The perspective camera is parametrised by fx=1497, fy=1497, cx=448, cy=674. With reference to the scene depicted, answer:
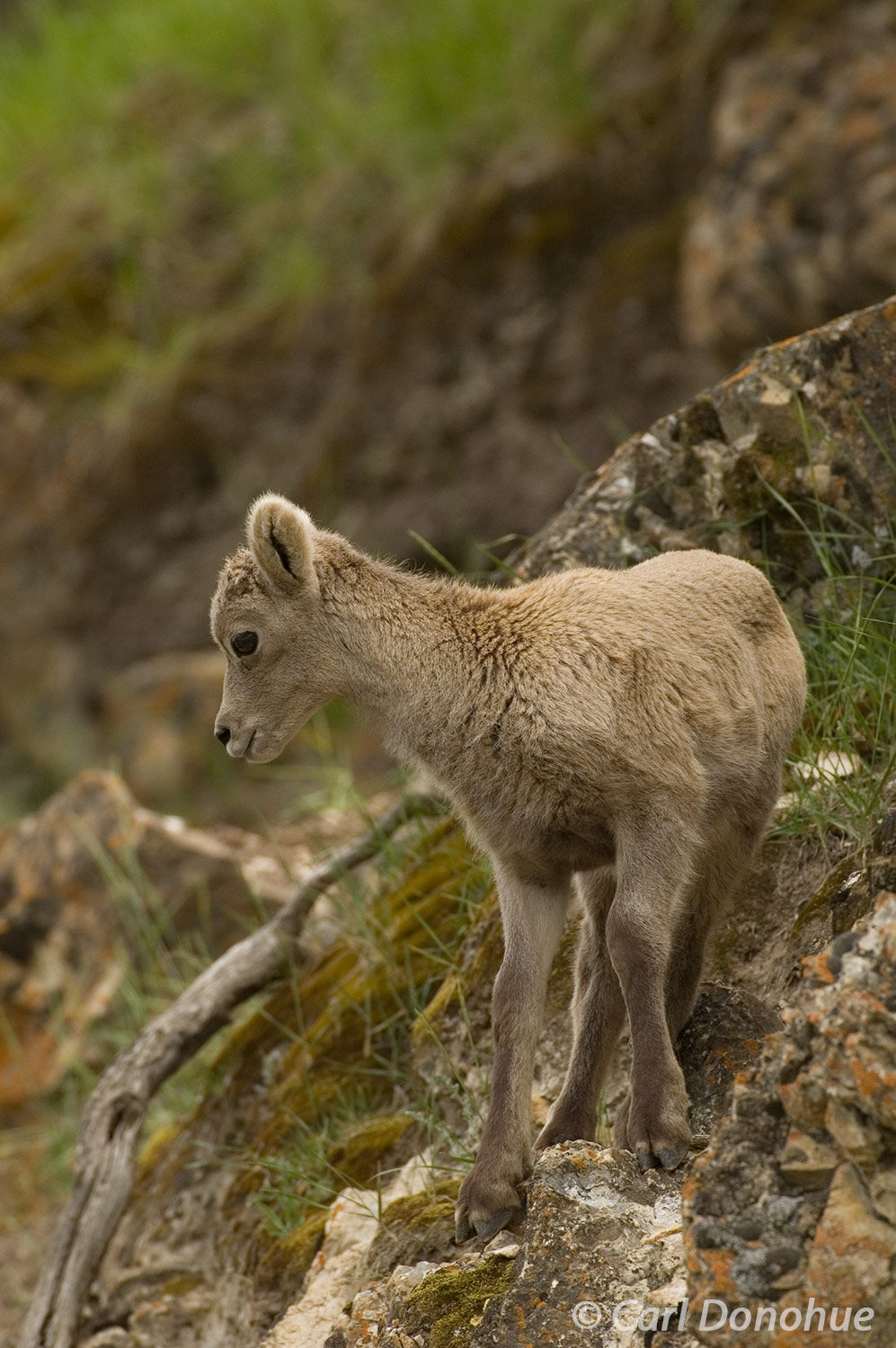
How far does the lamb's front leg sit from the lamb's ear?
1.26 metres

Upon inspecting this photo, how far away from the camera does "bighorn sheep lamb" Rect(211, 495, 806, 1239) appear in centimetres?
442

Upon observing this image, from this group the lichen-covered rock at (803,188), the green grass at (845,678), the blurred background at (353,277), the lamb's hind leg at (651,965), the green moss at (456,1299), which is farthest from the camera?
the blurred background at (353,277)

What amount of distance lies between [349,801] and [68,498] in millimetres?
5839

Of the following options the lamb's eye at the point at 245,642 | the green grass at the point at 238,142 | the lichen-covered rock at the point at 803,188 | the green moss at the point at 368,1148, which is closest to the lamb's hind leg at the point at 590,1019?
the green moss at the point at 368,1148

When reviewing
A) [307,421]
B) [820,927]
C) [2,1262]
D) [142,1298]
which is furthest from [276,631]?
[307,421]

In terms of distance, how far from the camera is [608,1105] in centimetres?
511

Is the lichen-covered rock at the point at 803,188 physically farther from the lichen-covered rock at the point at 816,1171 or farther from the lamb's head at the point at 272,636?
the lichen-covered rock at the point at 816,1171

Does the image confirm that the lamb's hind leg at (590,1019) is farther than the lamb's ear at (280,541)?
No

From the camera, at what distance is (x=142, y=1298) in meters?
6.28

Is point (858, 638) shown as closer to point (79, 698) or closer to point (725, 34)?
point (725, 34)

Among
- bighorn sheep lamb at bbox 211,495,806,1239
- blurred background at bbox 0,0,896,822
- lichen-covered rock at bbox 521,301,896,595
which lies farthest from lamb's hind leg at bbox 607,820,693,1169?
blurred background at bbox 0,0,896,822

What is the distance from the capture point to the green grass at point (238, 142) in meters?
12.2

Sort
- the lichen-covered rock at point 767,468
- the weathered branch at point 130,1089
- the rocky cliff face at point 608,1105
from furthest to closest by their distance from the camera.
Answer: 1. the weathered branch at point 130,1089
2. the lichen-covered rock at point 767,468
3. the rocky cliff face at point 608,1105

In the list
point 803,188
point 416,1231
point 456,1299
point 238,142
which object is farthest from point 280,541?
Result: point 238,142
